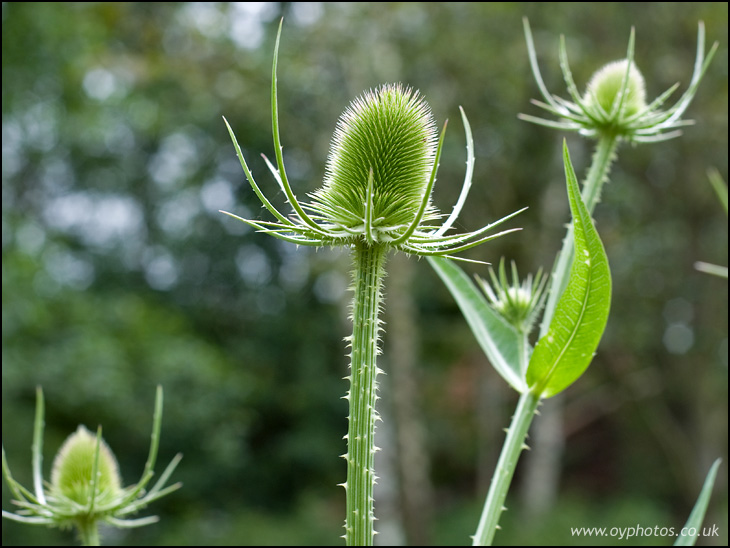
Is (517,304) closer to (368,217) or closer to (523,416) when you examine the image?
(523,416)

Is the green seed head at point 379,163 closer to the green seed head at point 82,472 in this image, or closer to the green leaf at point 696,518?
the green leaf at point 696,518

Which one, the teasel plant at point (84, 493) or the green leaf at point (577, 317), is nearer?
the green leaf at point (577, 317)

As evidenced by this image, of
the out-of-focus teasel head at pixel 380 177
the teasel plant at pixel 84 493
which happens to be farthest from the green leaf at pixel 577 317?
the teasel plant at pixel 84 493

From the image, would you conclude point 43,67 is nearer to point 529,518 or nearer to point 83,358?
point 83,358

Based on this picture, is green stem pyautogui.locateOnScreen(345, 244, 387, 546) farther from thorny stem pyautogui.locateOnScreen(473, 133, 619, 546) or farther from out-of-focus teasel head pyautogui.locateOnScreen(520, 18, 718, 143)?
out-of-focus teasel head pyautogui.locateOnScreen(520, 18, 718, 143)

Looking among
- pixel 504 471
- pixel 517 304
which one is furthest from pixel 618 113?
pixel 504 471

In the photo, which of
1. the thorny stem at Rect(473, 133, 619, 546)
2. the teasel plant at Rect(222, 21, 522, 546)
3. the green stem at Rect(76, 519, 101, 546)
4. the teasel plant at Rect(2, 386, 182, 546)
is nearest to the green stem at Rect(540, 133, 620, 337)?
the thorny stem at Rect(473, 133, 619, 546)

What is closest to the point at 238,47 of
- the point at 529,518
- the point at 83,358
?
the point at 83,358
